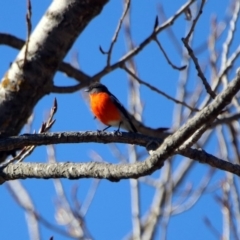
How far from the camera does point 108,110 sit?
16.3ft

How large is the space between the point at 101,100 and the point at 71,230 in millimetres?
1346

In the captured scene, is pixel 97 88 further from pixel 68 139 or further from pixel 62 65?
pixel 68 139

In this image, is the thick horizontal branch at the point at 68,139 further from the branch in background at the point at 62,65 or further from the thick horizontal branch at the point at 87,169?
the branch in background at the point at 62,65

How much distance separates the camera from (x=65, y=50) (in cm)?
351

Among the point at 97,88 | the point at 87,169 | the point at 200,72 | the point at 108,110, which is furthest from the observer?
the point at 97,88

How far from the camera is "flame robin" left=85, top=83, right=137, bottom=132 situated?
4.70m

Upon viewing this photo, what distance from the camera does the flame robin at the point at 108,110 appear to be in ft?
15.4

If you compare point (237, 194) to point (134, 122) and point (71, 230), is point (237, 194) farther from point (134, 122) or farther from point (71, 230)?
point (71, 230)

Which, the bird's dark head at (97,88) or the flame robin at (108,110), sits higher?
the bird's dark head at (97,88)

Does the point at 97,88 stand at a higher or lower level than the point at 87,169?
higher

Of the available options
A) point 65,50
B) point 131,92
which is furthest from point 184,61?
point 65,50

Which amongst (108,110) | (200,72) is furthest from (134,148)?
(200,72)

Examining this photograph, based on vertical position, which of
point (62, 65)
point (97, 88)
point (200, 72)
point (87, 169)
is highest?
point (97, 88)

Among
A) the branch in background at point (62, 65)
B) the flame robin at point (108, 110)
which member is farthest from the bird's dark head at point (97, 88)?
the branch in background at point (62, 65)
